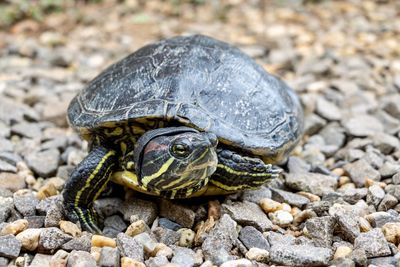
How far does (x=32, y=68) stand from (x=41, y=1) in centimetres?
197

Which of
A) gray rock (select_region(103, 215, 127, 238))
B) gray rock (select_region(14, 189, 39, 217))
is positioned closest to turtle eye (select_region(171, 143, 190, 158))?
gray rock (select_region(103, 215, 127, 238))

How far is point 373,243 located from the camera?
2.81 m

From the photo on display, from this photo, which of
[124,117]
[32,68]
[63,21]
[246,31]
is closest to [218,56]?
[124,117]

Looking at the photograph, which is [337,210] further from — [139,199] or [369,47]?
[369,47]

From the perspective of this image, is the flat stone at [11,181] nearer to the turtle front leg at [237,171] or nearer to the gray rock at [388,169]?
the turtle front leg at [237,171]

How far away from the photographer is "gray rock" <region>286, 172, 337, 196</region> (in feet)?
11.8

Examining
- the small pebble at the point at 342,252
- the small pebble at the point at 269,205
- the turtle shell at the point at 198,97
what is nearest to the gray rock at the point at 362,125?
the turtle shell at the point at 198,97

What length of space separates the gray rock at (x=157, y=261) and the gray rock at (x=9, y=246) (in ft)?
2.32

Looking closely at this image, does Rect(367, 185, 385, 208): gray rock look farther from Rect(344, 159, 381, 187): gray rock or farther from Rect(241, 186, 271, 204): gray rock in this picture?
Rect(241, 186, 271, 204): gray rock

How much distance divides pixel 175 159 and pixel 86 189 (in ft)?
2.29

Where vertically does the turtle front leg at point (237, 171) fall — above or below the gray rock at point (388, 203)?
above

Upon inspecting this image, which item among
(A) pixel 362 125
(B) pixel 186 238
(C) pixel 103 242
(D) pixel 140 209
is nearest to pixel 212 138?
(B) pixel 186 238

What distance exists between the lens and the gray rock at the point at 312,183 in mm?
3604

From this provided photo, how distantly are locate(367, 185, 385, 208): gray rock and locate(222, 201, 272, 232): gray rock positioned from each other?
0.70 meters
